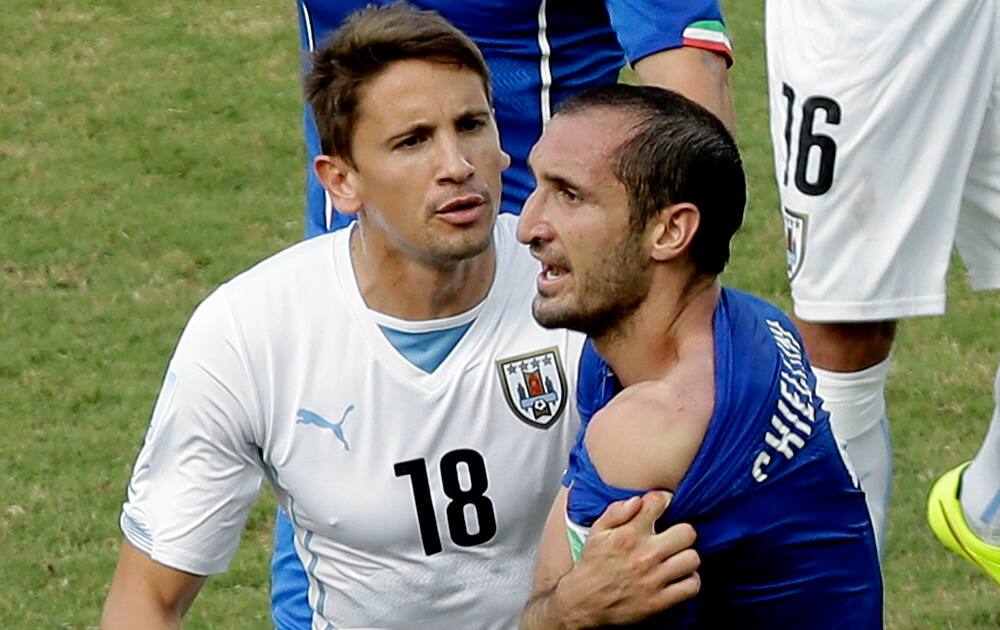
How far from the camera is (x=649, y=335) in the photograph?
3496mm

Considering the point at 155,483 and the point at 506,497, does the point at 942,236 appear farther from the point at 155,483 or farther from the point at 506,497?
the point at 155,483

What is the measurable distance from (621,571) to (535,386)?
26.4 inches

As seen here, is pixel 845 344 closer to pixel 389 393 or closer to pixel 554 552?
pixel 389 393

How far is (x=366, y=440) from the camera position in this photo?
3965mm

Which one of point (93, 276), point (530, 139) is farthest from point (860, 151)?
point (93, 276)

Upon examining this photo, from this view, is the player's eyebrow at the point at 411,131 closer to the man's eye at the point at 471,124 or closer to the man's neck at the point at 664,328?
the man's eye at the point at 471,124

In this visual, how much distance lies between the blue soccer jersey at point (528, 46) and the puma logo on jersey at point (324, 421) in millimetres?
752

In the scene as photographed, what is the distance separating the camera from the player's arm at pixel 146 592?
3895 millimetres

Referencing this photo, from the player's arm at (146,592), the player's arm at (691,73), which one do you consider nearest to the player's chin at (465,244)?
the player's arm at (691,73)

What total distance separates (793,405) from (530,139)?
130 centimetres

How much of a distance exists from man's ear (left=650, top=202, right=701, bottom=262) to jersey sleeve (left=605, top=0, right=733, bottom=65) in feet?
2.52

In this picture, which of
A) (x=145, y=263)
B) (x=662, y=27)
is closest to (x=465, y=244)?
(x=662, y=27)

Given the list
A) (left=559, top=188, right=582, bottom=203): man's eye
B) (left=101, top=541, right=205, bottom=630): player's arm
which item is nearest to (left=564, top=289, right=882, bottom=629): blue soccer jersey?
(left=559, top=188, right=582, bottom=203): man's eye

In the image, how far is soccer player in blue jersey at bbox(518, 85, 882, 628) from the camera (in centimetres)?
334
